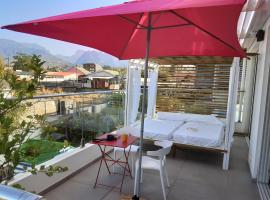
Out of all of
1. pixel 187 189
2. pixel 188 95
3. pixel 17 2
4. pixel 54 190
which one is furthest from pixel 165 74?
pixel 17 2

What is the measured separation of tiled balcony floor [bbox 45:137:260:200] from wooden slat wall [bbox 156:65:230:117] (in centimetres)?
243

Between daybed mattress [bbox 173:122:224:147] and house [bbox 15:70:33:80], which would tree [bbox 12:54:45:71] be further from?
daybed mattress [bbox 173:122:224:147]

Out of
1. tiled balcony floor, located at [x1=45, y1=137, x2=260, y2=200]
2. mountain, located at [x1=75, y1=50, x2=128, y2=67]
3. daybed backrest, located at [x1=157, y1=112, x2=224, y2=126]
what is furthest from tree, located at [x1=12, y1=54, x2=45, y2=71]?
daybed backrest, located at [x1=157, y1=112, x2=224, y2=126]

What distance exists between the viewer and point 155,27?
7.82ft

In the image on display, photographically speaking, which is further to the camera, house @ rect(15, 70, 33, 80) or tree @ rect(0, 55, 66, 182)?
house @ rect(15, 70, 33, 80)

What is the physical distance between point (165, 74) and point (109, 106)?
2.67 m

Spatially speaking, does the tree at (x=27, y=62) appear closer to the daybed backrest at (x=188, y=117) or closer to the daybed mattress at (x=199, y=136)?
the daybed mattress at (x=199, y=136)

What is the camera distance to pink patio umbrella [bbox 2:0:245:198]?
1545mm

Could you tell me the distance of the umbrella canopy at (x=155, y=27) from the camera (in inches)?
60.7

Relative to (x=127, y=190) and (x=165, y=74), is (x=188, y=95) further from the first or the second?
(x=127, y=190)

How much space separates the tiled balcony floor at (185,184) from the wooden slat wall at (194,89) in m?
2.43

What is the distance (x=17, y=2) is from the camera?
62.9ft

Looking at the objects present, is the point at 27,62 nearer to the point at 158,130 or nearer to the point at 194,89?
the point at 158,130

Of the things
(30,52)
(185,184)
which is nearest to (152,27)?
(30,52)
